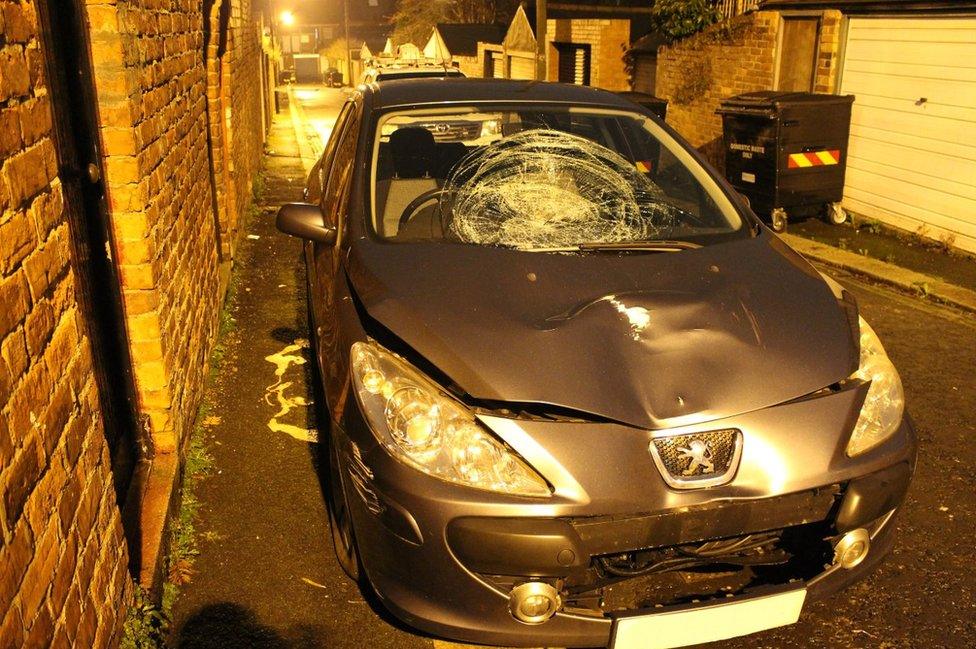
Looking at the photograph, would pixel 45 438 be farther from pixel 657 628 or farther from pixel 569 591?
pixel 657 628

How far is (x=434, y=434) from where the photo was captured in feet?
7.77

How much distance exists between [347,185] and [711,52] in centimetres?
1129

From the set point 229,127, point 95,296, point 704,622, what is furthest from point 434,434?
point 229,127

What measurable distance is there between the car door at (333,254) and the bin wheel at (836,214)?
21.9ft

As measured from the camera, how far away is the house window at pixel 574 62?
23359 millimetres

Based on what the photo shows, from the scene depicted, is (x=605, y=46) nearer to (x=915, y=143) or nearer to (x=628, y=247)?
(x=915, y=143)

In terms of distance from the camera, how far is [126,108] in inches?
120

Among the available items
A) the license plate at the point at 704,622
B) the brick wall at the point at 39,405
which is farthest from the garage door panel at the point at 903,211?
the brick wall at the point at 39,405

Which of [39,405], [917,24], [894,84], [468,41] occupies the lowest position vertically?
[39,405]

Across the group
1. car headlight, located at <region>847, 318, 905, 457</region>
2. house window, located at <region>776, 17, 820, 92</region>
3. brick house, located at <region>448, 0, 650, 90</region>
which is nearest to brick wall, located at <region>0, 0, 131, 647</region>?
car headlight, located at <region>847, 318, 905, 457</region>

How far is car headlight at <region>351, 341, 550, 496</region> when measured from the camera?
7.50 ft

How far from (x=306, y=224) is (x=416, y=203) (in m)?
0.48

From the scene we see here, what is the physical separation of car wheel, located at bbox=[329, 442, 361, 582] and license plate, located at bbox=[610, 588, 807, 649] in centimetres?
95

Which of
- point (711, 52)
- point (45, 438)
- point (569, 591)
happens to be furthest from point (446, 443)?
point (711, 52)
